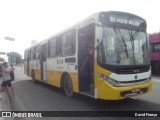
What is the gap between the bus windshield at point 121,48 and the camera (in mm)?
7281

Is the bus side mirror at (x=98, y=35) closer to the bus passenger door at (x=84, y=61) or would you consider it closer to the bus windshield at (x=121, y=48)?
the bus windshield at (x=121, y=48)

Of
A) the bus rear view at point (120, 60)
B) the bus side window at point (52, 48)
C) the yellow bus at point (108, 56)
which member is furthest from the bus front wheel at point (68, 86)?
the bus rear view at point (120, 60)

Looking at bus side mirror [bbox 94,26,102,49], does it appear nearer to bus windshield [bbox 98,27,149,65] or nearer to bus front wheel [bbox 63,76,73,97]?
bus windshield [bbox 98,27,149,65]

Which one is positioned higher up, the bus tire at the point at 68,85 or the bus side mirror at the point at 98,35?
the bus side mirror at the point at 98,35

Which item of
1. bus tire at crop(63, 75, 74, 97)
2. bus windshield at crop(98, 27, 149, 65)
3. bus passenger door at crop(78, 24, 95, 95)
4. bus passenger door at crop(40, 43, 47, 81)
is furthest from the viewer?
bus passenger door at crop(40, 43, 47, 81)

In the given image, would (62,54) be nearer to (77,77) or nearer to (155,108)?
(77,77)

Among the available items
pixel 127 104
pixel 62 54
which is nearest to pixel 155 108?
pixel 127 104

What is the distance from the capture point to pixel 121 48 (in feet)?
24.5

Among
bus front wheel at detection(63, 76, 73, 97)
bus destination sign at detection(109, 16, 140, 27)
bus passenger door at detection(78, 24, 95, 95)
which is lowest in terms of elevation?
bus front wheel at detection(63, 76, 73, 97)

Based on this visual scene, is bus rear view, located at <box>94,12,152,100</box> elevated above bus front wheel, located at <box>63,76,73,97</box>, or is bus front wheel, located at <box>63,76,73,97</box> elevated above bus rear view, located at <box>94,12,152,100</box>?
bus rear view, located at <box>94,12,152,100</box>

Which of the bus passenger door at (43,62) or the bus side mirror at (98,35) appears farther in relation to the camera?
the bus passenger door at (43,62)

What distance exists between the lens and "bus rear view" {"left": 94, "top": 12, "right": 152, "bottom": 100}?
7.14 meters

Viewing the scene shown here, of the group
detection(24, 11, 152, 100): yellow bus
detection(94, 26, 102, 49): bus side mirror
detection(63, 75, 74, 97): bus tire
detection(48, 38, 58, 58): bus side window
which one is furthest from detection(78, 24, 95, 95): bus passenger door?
detection(48, 38, 58, 58): bus side window

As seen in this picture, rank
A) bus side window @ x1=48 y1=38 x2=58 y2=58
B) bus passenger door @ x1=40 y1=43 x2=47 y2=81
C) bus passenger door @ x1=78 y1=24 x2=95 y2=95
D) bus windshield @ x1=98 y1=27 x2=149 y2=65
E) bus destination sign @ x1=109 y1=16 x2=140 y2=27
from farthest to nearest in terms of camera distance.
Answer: bus passenger door @ x1=40 y1=43 x2=47 y2=81, bus side window @ x1=48 y1=38 x2=58 y2=58, bus passenger door @ x1=78 y1=24 x2=95 y2=95, bus destination sign @ x1=109 y1=16 x2=140 y2=27, bus windshield @ x1=98 y1=27 x2=149 y2=65
